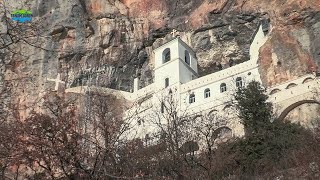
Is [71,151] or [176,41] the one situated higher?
[176,41]

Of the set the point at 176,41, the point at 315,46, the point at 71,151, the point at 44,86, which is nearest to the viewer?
the point at 71,151

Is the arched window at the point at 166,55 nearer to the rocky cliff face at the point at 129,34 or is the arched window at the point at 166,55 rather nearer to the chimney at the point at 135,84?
the rocky cliff face at the point at 129,34

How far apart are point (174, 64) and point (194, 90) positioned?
160 inches

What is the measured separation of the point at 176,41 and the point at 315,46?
13426 mm

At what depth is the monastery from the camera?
104 feet

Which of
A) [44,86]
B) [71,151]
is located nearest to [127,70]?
[44,86]

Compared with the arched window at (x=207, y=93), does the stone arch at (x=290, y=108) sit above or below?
below

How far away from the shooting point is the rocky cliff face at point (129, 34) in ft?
141

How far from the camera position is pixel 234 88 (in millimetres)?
36750

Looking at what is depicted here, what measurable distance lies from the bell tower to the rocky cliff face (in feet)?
6.25

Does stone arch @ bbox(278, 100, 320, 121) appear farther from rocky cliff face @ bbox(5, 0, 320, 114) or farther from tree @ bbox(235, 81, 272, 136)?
→ rocky cliff face @ bbox(5, 0, 320, 114)

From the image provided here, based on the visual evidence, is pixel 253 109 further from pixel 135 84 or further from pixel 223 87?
pixel 135 84

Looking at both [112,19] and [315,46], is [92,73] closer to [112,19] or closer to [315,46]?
[112,19]

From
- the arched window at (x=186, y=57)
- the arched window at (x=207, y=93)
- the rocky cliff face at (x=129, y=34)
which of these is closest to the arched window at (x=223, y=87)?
the arched window at (x=207, y=93)
